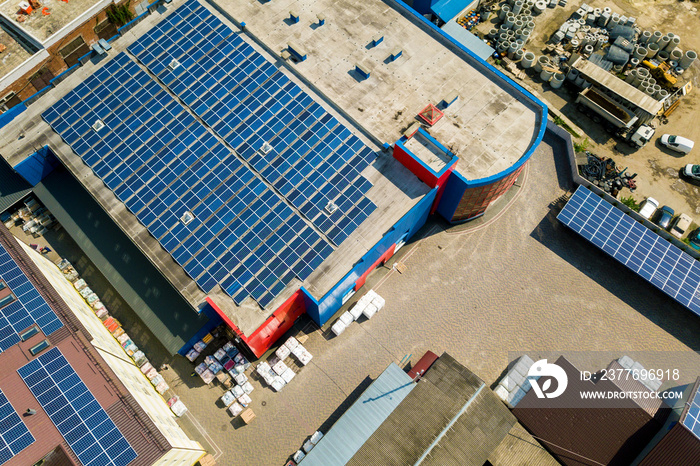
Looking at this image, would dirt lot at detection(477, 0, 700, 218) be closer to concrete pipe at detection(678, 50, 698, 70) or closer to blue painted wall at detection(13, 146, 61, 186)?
concrete pipe at detection(678, 50, 698, 70)

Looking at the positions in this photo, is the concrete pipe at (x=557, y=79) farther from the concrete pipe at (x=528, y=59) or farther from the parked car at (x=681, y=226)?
the parked car at (x=681, y=226)

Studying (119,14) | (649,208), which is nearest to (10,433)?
(119,14)

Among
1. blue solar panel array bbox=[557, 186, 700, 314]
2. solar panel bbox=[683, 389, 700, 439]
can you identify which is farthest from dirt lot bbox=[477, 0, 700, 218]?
solar panel bbox=[683, 389, 700, 439]

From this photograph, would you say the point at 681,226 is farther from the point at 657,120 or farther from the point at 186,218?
the point at 186,218

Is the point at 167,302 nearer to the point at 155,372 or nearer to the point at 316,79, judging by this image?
the point at 155,372

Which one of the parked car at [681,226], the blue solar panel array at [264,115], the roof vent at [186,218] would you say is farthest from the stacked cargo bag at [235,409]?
the parked car at [681,226]
